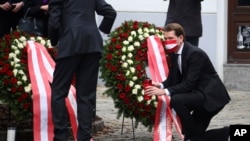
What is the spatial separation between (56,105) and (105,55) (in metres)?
1.13

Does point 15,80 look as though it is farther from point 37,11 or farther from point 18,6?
point 18,6

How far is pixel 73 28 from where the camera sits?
25.8 feet

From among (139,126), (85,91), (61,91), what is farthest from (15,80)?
(139,126)

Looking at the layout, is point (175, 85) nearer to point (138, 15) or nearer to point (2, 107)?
point (2, 107)

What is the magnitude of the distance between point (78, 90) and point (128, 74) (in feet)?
2.78

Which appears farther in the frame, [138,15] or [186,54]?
[138,15]

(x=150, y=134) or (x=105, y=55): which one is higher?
(x=105, y=55)

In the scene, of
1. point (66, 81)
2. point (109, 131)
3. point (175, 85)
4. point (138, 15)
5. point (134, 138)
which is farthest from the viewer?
point (138, 15)

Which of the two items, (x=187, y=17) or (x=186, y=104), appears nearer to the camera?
(x=186, y=104)

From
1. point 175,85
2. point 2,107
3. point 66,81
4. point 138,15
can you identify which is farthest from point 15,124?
point 138,15

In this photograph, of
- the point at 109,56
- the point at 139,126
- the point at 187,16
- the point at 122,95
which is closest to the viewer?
the point at 122,95

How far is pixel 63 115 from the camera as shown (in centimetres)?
802

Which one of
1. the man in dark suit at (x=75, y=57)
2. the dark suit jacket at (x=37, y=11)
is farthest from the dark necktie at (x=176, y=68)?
the dark suit jacket at (x=37, y=11)

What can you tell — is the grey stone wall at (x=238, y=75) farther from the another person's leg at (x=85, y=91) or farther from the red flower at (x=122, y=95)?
the another person's leg at (x=85, y=91)
